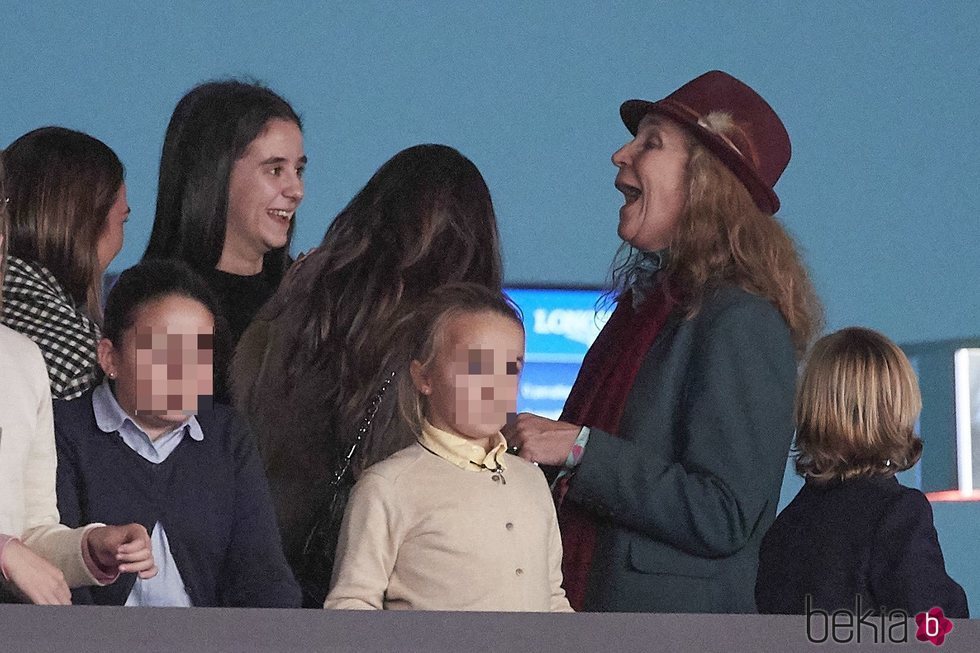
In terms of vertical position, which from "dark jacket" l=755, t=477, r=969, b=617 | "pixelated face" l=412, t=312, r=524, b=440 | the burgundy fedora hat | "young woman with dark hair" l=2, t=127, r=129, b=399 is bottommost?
"dark jacket" l=755, t=477, r=969, b=617

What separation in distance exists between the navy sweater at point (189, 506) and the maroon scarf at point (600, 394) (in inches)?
14.0

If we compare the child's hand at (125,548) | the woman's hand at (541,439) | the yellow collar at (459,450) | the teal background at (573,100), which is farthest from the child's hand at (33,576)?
the teal background at (573,100)

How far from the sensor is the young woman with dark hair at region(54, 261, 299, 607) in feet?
6.18

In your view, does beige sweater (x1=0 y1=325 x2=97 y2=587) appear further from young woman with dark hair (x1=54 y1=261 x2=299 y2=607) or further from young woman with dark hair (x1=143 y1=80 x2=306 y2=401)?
young woman with dark hair (x1=143 y1=80 x2=306 y2=401)

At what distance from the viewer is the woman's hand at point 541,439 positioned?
6.46ft

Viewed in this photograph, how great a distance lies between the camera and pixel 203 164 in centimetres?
260

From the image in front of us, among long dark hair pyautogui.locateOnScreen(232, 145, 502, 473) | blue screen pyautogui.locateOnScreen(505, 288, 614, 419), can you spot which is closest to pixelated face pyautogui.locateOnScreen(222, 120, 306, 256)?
long dark hair pyautogui.locateOnScreen(232, 145, 502, 473)

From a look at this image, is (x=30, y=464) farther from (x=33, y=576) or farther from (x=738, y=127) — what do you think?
(x=738, y=127)

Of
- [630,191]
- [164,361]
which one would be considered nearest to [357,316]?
[164,361]

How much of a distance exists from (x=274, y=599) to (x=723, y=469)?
1.79ft

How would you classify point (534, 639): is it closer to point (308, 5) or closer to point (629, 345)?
point (629, 345)

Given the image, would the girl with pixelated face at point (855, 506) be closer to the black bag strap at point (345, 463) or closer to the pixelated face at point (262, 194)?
the black bag strap at point (345, 463)

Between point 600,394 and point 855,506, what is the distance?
38 centimetres

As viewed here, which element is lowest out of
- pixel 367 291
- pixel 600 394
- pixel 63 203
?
pixel 600 394
